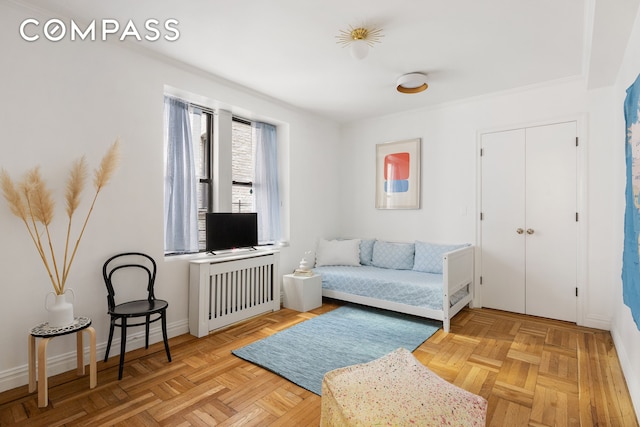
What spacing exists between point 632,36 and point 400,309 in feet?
9.25

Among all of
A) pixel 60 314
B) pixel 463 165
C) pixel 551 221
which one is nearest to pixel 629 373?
pixel 551 221

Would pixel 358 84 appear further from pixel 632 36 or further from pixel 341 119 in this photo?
pixel 632 36

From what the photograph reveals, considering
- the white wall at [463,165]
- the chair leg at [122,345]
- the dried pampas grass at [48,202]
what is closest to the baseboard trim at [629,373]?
the white wall at [463,165]

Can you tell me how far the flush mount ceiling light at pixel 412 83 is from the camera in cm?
315

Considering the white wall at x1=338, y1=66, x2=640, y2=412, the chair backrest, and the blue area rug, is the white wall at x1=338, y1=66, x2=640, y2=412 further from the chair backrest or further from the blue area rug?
the chair backrest

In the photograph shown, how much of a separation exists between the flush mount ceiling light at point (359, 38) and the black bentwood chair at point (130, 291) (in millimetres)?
2394

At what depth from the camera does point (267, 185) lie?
4062mm

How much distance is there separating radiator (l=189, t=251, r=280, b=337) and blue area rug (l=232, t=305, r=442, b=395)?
1.77ft

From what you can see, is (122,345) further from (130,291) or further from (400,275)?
(400,275)

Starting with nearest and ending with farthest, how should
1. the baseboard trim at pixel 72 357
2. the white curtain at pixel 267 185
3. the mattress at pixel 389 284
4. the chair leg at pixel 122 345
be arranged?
1. the baseboard trim at pixel 72 357
2. the chair leg at pixel 122 345
3. the mattress at pixel 389 284
4. the white curtain at pixel 267 185

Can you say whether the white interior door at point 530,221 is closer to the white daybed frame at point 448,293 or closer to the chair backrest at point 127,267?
the white daybed frame at point 448,293

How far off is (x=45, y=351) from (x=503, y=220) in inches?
166

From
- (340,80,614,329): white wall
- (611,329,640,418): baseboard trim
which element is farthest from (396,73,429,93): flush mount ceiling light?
(611,329,640,418): baseboard trim

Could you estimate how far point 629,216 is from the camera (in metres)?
2.06
